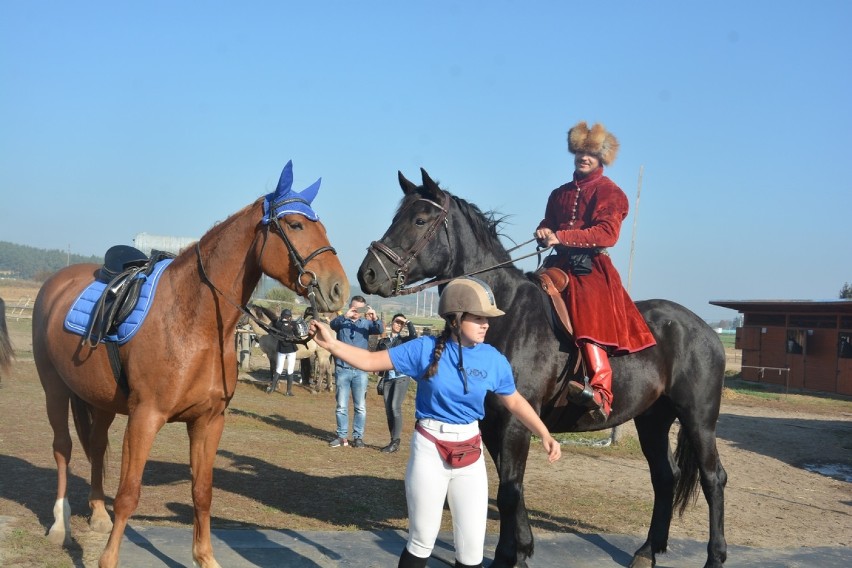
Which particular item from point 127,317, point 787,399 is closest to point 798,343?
point 787,399

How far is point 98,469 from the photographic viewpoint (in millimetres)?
5852

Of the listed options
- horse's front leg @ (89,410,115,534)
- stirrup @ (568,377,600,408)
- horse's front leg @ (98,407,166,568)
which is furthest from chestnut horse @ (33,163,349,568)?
stirrup @ (568,377,600,408)

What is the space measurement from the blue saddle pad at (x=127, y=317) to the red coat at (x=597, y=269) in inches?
117

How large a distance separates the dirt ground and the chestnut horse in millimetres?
1124

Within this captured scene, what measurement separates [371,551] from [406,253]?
7.33ft

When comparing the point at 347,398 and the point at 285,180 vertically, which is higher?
the point at 285,180

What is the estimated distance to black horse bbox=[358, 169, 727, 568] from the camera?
17.2ft

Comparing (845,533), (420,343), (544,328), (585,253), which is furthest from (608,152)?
(845,533)

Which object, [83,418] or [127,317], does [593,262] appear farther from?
[83,418]

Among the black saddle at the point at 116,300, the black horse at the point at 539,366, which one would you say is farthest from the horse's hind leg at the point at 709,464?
the black saddle at the point at 116,300

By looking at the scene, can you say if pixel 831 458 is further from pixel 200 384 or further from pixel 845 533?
pixel 200 384

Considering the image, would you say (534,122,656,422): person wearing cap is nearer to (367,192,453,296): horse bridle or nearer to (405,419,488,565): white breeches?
(367,192,453,296): horse bridle

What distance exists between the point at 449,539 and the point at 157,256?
321 cm

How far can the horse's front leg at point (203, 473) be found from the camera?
470 centimetres
